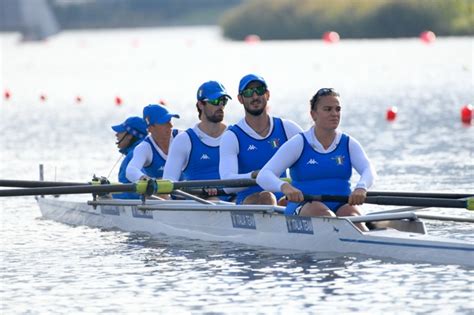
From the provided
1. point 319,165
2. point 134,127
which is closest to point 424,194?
point 319,165

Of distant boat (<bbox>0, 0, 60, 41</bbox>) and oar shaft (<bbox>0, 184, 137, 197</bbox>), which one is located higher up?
distant boat (<bbox>0, 0, 60, 41</bbox>)

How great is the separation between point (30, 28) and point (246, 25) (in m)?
26.5

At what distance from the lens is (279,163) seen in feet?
43.5

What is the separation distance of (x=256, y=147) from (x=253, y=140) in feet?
0.24

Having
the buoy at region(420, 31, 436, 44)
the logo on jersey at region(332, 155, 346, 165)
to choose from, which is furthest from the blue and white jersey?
the buoy at region(420, 31, 436, 44)

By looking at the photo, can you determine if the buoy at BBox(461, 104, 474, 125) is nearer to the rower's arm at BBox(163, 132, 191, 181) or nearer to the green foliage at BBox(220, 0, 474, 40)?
the rower's arm at BBox(163, 132, 191, 181)

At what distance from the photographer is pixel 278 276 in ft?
41.5

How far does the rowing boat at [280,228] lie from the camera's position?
12.6 m

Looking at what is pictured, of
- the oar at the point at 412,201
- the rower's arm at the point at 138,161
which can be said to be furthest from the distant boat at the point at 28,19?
the oar at the point at 412,201

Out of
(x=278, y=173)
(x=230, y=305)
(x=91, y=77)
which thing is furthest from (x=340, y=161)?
(x=91, y=77)

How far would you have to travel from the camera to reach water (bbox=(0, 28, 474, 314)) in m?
11.8

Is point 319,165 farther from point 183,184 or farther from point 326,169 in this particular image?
point 183,184

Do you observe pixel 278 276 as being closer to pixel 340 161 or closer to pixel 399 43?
→ pixel 340 161

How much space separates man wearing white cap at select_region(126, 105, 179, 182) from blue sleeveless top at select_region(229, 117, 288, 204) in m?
1.48
